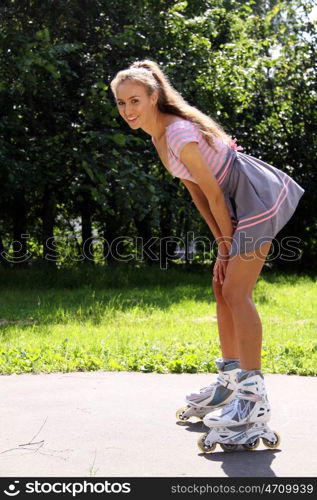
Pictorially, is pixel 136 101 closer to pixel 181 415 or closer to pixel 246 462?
pixel 181 415

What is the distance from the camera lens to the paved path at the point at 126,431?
Result: 111 inches

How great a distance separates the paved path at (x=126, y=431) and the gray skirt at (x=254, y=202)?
0.89 m

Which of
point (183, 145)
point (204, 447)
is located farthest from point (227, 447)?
point (183, 145)

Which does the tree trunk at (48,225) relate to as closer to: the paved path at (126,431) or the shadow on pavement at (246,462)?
the paved path at (126,431)

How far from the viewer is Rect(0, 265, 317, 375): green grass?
16.2ft

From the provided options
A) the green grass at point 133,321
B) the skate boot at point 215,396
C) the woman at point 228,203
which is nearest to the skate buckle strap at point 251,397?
the woman at point 228,203

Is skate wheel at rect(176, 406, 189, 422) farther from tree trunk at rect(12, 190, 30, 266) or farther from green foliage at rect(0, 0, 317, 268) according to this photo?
tree trunk at rect(12, 190, 30, 266)

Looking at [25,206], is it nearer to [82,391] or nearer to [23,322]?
[23,322]

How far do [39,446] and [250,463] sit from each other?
91 centimetres

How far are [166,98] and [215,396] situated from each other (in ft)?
4.83

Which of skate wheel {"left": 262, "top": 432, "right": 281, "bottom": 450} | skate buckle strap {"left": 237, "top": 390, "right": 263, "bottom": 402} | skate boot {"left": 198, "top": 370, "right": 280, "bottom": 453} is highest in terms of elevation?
skate buckle strap {"left": 237, "top": 390, "right": 263, "bottom": 402}

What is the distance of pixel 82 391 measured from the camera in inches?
161

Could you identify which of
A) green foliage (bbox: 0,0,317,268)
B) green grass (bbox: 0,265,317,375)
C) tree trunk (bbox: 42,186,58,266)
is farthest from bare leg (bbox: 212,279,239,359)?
tree trunk (bbox: 42,186,58,266)
